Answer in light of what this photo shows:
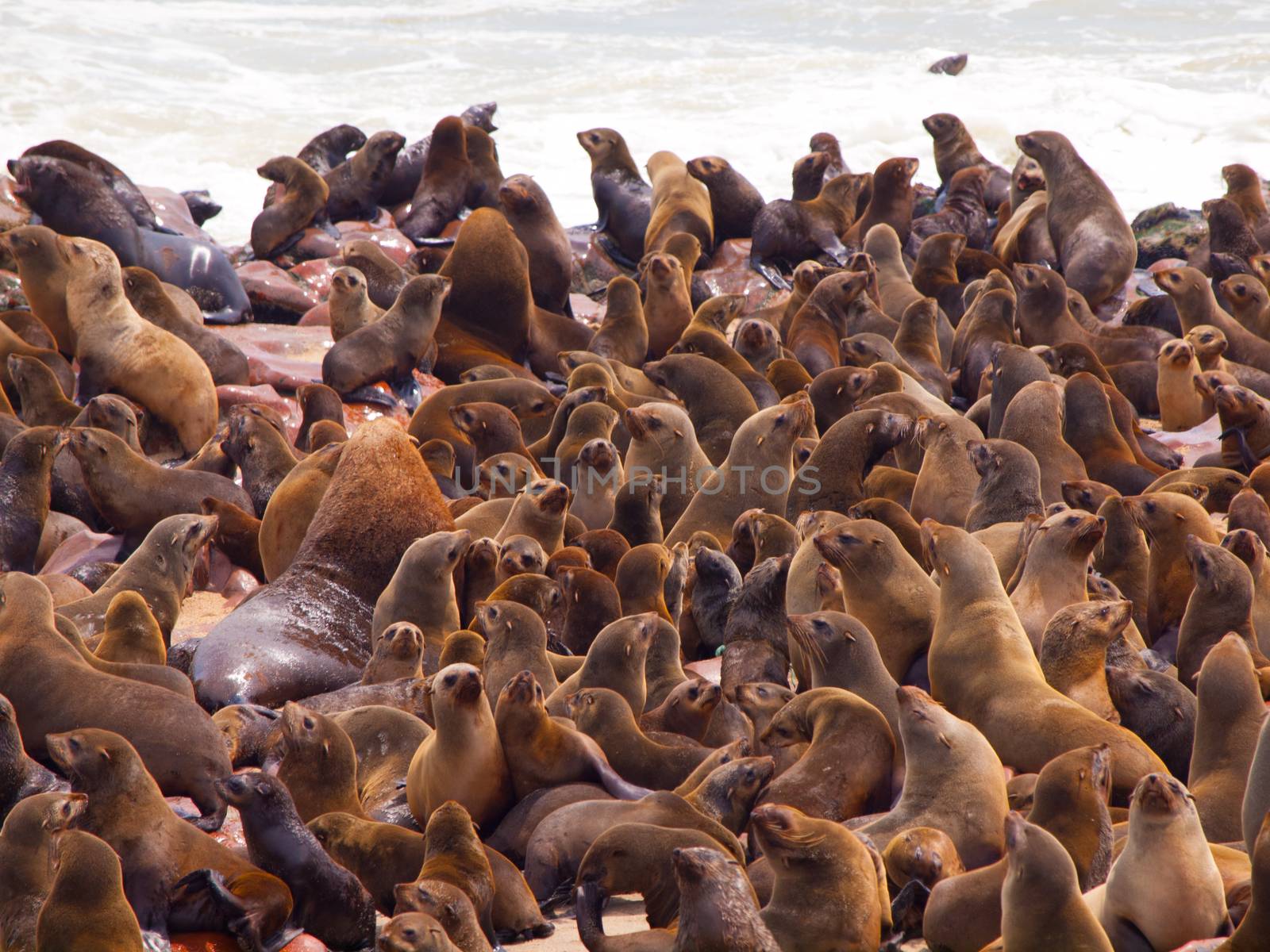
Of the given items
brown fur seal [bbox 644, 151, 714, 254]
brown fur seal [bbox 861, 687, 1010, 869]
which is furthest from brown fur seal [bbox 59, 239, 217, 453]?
brown fur seal [bbox 861, 687, 1010, 869]

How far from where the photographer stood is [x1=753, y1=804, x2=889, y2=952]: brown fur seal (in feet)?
12.8

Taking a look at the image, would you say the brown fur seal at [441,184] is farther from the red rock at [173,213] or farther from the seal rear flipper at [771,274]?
the seal rear flipper at [771,274]

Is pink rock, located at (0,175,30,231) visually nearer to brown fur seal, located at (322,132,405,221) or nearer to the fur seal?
brown fur seal, located at (322,132,405,221)

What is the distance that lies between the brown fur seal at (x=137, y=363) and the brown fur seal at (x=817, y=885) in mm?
6427

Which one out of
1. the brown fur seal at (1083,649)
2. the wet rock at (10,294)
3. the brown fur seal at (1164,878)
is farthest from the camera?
the wet rock at (10,294)

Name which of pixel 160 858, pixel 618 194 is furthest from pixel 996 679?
pixel 618 194

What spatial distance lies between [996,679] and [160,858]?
2.99 m

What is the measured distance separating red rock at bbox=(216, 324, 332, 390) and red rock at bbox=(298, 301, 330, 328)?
19 centimetres

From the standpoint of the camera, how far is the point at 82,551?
26.0ft

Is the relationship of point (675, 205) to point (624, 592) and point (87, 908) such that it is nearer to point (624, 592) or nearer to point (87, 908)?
point (624, 592)

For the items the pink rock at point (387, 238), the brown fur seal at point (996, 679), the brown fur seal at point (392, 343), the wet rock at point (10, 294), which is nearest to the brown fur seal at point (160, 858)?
the brown fur seal at point (996, 679)

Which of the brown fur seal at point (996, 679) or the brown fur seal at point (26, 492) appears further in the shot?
the brown fur seal at point (26, 492)

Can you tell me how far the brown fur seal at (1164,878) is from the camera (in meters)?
3.80

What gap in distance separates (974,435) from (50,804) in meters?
5.89
